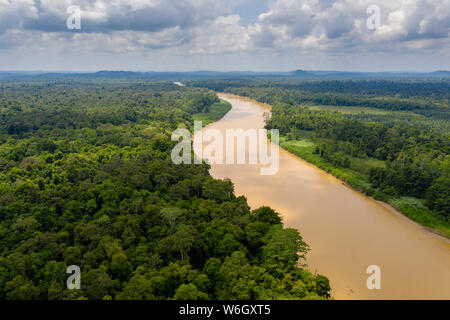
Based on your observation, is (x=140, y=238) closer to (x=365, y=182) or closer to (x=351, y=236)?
(x=351, y=236)


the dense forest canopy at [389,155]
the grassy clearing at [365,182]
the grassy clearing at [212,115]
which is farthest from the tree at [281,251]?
the grassy clearing at [212,115]

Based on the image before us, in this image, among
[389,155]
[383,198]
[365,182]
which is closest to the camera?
[383,198]

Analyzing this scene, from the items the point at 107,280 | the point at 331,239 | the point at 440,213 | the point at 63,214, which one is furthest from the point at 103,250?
the point at 440,213

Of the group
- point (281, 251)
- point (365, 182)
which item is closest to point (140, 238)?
point (281, 251)

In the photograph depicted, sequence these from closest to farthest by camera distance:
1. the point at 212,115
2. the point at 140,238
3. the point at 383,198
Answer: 1. the point at 140,238
2. the point at 383,198
3. the point at 212,115

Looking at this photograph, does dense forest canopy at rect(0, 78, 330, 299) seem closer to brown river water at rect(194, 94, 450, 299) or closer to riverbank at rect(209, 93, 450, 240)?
brown river water at rect(194, 94, 450, 299)

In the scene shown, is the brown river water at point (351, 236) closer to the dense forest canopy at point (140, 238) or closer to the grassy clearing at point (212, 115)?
the dense forest canopy at point (140, 238)
